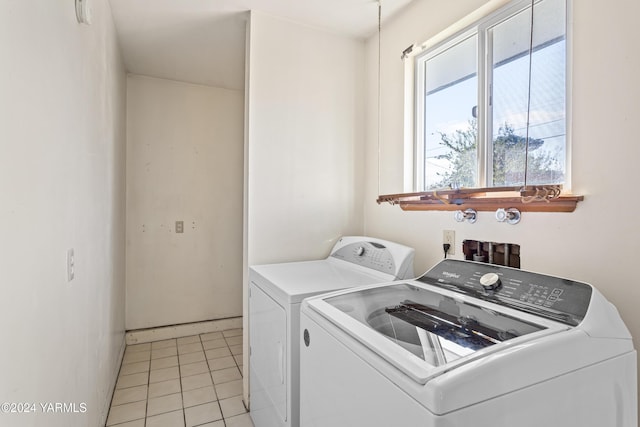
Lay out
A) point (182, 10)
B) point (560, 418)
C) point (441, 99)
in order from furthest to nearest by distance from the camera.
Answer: point (182, 10)
point (441, 99)
point (560, 418)

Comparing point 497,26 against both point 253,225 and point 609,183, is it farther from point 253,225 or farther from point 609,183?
point 253,225

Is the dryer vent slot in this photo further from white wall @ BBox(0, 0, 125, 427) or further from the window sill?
white wall @ BBox(0, 0, 125, 427)

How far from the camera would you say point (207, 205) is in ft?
10.9

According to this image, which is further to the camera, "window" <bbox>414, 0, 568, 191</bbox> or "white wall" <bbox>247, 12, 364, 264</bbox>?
"white wall" <bbox>247, 12, 364, 264</bbox>

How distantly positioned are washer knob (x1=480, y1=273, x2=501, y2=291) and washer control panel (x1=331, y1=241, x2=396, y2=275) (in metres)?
0.48

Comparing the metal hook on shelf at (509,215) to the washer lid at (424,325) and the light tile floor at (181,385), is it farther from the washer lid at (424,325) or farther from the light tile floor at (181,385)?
the light tile floor at (181,385)

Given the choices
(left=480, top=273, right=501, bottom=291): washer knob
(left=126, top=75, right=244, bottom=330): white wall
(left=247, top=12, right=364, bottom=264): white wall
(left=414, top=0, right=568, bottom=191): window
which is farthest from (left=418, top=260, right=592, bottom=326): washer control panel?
(left=126, top=75, right=244, bottom=330): white wall

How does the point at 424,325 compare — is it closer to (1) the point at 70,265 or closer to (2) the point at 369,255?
(2) the point at 369,255

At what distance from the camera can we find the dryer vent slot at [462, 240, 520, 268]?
54.4 inches

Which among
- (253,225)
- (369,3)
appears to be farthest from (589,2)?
(253,225)

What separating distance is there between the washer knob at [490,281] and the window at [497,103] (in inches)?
16.8

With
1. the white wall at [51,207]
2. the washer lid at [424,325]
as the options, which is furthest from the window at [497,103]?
the white wall at [51,207]

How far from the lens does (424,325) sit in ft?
3.39

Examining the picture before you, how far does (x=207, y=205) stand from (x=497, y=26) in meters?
2.77
